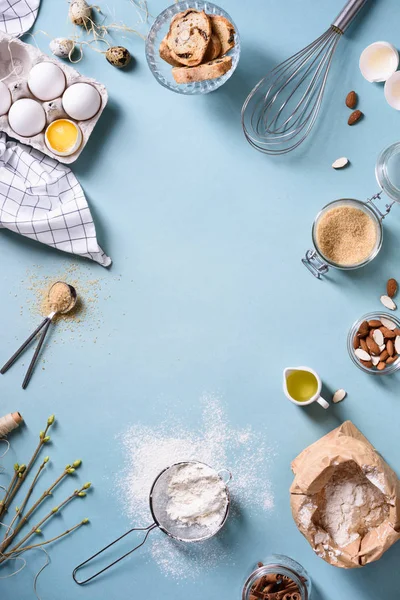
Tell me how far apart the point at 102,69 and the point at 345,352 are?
1.12 metres

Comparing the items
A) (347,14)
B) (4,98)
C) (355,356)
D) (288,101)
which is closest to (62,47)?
(4,98)

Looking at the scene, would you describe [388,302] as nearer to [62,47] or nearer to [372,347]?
[372,347]

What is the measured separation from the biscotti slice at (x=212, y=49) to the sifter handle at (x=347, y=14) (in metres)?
0.34

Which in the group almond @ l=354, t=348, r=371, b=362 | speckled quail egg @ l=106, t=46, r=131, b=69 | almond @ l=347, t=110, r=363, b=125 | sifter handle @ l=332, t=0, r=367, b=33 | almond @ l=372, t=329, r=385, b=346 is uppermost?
sifter handle @ l=332, t=0, r=367, b=33

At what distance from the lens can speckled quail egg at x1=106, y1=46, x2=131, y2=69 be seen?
1776mm

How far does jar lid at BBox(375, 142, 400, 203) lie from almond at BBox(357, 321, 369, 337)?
38 centimetres

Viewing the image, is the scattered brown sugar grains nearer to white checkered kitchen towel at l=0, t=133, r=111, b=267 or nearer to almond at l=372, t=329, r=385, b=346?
almond at l=372, t=329, r=385, b=346

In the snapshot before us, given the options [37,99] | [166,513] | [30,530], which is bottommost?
[30,530]

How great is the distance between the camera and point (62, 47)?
1784mm

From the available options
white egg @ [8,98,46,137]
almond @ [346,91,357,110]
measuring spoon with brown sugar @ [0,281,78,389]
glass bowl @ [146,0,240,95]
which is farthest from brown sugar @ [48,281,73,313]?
almond @ [346,91,357,110]

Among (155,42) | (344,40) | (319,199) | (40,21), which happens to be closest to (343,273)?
(319,199)

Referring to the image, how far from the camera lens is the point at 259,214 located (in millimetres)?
1788

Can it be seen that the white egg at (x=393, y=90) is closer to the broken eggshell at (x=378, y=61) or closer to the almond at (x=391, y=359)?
the broken eggshell at (x=378, y=61)

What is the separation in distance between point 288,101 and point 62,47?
2.26 ft
